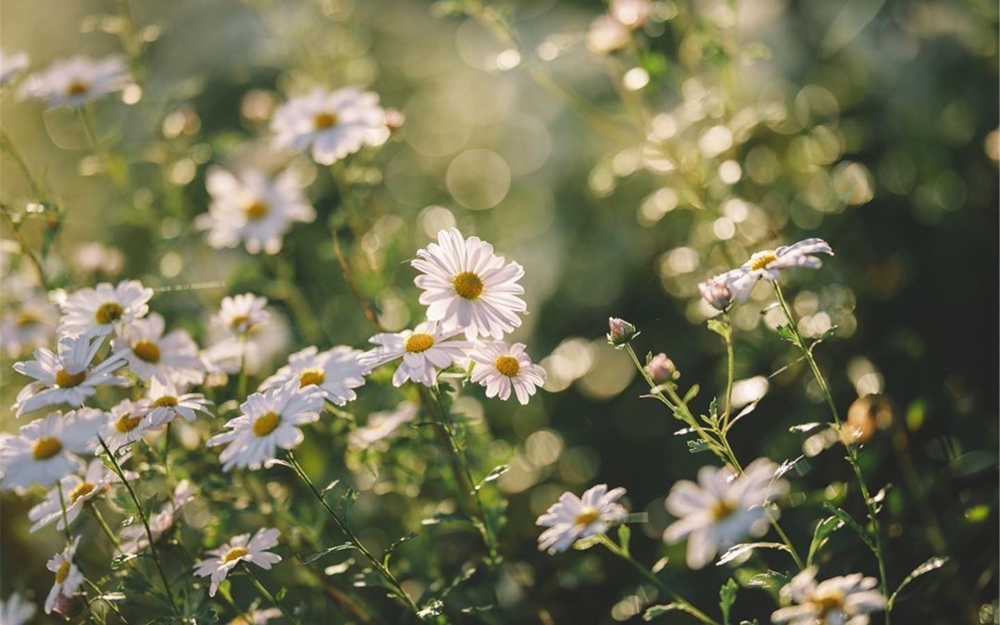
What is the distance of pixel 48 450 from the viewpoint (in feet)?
3.29

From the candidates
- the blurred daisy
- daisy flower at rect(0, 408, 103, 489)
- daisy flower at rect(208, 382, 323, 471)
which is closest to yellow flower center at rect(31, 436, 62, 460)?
daisy flower at rect(0, 408, 103, 489)

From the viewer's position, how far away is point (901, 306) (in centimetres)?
182

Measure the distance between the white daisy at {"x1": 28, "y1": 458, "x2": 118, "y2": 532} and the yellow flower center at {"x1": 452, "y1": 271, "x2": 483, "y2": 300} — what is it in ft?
1.54

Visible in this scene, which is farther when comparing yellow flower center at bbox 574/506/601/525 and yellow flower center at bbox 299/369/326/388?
yellow flower center at bbox 299/369/326/388

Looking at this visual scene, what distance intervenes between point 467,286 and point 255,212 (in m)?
0.82

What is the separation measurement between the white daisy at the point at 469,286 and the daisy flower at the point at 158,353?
1.21ft

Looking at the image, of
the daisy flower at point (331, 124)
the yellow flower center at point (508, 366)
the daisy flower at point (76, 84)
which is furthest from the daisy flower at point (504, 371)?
the daisy flower at point (76, 84)

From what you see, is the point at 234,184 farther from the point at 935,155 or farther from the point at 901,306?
the point at 935,155

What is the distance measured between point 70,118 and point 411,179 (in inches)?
48.1

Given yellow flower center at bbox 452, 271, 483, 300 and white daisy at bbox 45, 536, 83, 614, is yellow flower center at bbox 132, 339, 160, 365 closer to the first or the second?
white daisy at bbox 45, 536, 83, 614

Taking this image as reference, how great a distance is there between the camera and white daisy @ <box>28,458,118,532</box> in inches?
43.2

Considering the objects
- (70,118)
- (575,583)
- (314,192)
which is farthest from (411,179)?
(575,583)

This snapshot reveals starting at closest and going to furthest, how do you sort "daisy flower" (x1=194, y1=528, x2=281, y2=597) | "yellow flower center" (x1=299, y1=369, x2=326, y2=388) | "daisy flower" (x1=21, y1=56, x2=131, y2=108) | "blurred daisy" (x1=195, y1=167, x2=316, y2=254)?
1. "daisy flower" (x1=194, y1=528, x2=281, y2=597)
2. "yellow flower center" (x1=299, y1=369, x2=326, y2=388)
3. "daisy flower" (x1=21, y1=56, x2=131, y2=108)
4. "blurred daisy" (x1=195, y1=167, x2=316, y2=254)

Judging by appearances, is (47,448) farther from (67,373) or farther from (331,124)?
(331,124)
